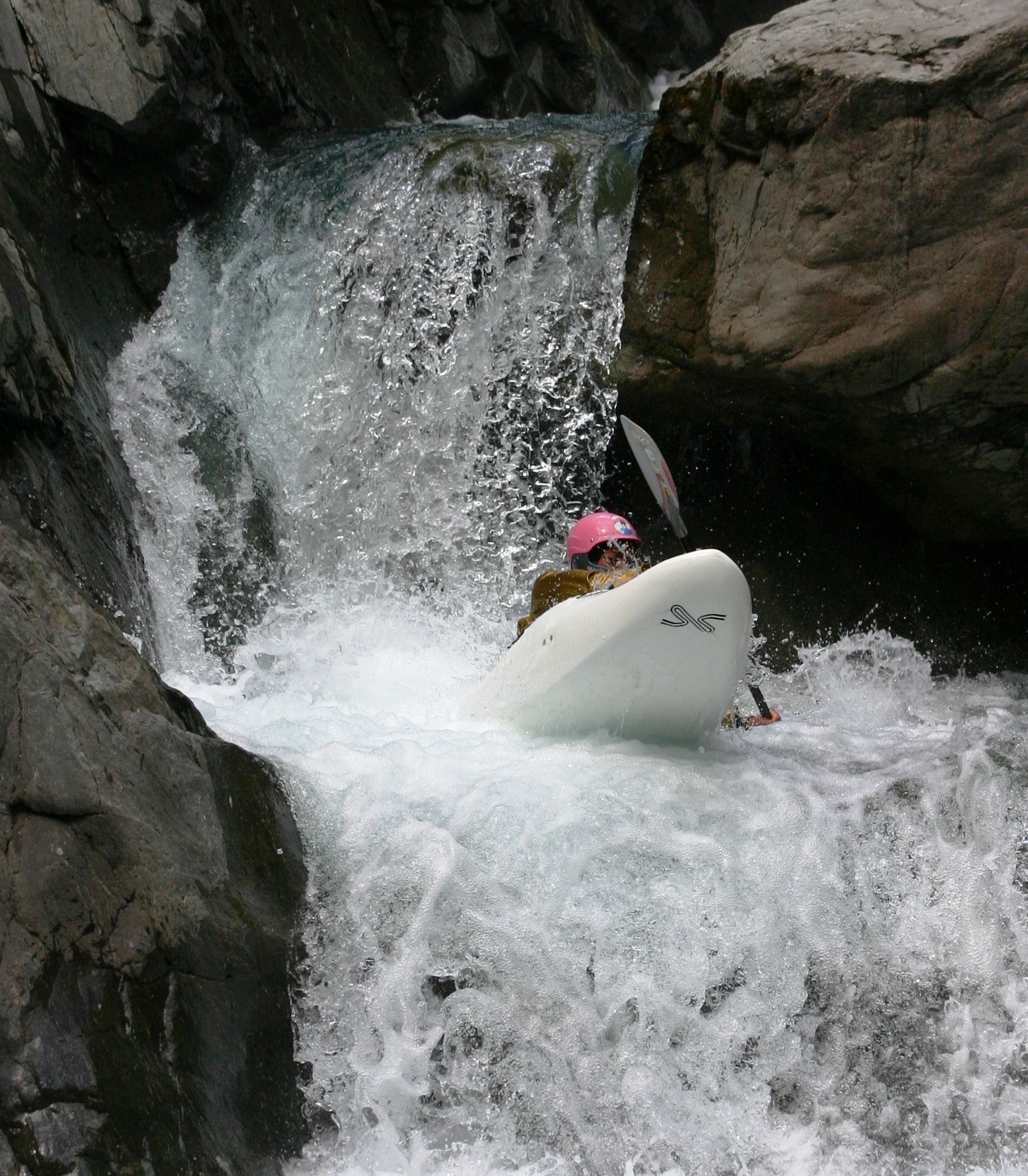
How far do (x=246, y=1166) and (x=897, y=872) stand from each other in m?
1.83

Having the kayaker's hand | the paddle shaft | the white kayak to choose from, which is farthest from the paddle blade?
the kayaker's hand

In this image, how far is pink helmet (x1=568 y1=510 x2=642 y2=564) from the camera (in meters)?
4.68

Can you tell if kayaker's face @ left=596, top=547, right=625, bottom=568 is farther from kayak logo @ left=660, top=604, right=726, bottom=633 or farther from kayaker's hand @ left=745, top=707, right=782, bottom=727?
kayak logo @ left=660, top=604, right=726, bottom=633

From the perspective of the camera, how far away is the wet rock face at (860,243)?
475cm

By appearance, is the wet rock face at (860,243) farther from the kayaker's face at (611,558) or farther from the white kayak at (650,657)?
the white kayak at (650,657)

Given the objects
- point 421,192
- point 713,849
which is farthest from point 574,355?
point 713,849

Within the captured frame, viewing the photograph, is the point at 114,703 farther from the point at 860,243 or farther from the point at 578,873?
the point at 860,243

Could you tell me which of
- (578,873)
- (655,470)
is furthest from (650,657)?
(655,470)

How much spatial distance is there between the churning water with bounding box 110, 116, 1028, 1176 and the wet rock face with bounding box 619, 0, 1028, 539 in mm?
799

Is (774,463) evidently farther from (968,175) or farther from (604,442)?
(968,175)

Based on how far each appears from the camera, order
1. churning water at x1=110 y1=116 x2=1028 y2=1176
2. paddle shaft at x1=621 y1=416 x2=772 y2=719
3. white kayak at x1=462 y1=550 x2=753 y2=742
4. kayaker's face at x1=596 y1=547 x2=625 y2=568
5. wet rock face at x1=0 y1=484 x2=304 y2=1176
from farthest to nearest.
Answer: kayaker's face at x1=596 y1=547 x2=625 y2=568 → paddle shaft at x1=621 y1=416 x2=772 y2=719 → white kayak at x1=462 y1=550 x2=753 y2=742 → churning water at x1=110 y1=116 x2=1028 y2=1176 → wet rock face at x1=0 y1=484 x2=304 y2=1176

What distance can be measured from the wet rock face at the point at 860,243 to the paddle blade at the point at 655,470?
98 centimetres

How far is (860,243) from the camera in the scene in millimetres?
4945

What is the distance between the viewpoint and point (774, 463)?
6.23m
